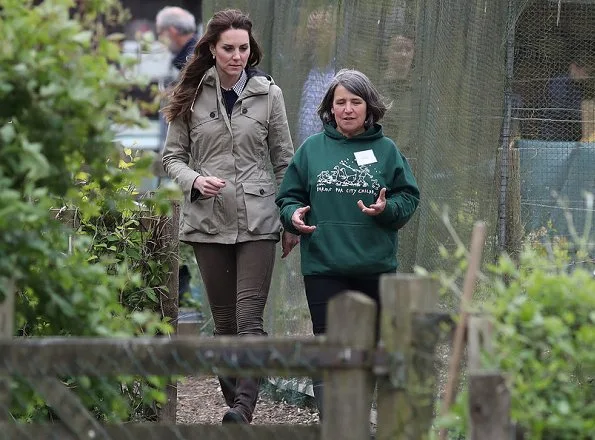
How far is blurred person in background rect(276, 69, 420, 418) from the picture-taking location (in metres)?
5.95

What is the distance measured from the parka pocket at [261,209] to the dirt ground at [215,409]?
4.88 feet

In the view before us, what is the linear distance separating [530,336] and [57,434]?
1.45 meters

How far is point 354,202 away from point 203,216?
92 cm

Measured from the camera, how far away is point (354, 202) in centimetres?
595

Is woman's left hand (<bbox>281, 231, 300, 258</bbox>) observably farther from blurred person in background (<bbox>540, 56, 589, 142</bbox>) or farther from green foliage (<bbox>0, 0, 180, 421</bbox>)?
green foliage (<bbox>0, 0, 180, 421</bbox>)

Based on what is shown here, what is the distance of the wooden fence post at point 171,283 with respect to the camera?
6.97 meters

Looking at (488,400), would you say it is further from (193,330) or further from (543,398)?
(193,330)

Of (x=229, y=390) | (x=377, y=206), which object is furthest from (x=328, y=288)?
(x=229, y=390)

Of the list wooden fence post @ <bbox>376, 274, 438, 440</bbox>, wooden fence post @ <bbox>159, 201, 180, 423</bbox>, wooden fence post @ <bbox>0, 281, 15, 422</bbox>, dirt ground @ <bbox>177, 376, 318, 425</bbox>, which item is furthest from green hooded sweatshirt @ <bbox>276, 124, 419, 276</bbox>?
wooden fence post @ <bbox>0, 281, 15, 422</bbox>

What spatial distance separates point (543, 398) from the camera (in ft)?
12.0

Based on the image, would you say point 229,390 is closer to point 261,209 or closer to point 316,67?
point 261,209

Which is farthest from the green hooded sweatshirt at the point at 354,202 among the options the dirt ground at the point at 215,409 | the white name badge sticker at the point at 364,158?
the dirt ground at the point at 215,409

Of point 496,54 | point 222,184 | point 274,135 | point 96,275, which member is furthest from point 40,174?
point 496,54

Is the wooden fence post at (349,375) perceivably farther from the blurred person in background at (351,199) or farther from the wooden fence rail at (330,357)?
the blurred person in background at (351,199)
